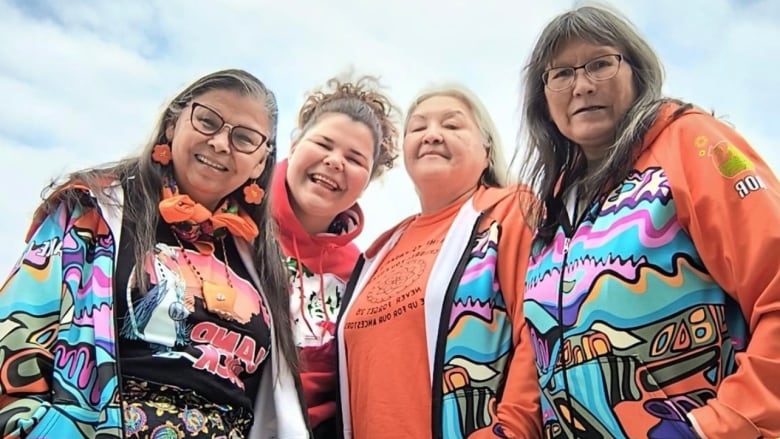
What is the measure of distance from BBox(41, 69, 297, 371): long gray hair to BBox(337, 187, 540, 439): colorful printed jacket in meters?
0.60

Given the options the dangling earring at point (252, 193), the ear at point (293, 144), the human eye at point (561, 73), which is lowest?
the dangling earring at point (252, 193)

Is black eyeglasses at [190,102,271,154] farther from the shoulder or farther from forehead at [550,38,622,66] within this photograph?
forehead at [550,38,622,66]

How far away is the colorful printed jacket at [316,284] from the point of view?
3.12 m

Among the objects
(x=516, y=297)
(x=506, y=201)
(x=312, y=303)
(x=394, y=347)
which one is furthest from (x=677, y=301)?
(x=312, y=303)

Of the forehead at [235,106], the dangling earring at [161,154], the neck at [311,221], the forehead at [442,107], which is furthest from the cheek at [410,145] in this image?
the dangling earring at [161,154]

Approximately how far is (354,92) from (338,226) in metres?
0.78

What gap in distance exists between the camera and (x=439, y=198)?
128 inches

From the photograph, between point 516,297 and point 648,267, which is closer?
point 648,267

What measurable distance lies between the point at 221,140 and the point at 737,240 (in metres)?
1.77

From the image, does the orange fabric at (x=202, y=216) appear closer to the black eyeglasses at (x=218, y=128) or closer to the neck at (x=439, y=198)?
the black eyeglasses at (x=218, y=128)

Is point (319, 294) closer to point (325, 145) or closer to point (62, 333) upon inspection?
point (325, 145)

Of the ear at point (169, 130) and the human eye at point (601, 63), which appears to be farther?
the ear at point (169, 130)

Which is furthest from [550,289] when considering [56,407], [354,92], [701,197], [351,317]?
[354,92]

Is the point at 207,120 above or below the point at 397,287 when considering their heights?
above
